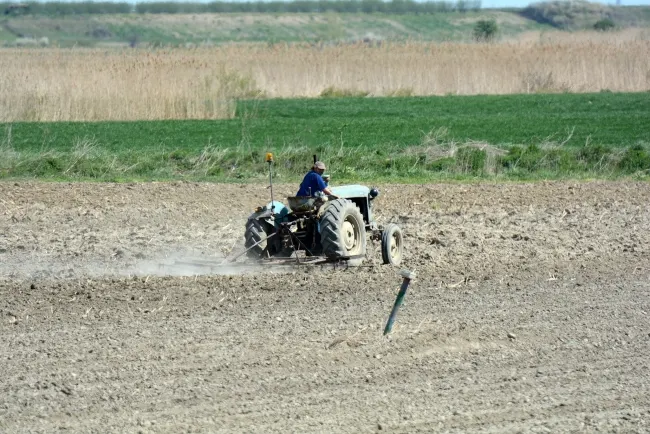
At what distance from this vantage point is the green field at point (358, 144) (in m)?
21.1

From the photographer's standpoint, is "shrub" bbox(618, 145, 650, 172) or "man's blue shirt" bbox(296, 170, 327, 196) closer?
"man's blue shirt" bbox(296, 170, 327, 196)

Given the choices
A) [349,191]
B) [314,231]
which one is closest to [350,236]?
[314,231]

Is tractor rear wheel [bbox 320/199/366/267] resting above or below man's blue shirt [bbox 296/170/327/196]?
below

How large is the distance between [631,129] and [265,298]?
18.5m

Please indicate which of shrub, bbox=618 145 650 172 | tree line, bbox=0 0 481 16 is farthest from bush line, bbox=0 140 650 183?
tree line, bbox=0 0 481 16

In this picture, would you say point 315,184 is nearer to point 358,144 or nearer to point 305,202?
point 305,202

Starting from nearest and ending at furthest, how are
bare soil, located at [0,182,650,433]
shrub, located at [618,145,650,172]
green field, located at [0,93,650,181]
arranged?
bare soil, located at [0,182,650,433], green field, located at [0,93,650,181], shrub, located at [618,145,650,172]

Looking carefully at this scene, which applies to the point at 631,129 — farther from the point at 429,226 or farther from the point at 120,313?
the point at 120,313

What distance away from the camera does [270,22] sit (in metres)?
111

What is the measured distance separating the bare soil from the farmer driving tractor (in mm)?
900

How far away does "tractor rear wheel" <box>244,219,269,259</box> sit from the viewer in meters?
11.7

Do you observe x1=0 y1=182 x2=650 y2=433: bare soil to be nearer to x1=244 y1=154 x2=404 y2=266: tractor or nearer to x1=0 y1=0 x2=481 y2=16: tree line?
x1=244 y1=154 x2=404 y2=266: tractor

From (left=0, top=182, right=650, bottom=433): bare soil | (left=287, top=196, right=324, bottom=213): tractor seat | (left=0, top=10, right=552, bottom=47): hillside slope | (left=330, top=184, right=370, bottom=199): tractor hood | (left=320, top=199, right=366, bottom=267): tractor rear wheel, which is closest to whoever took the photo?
(left=0, top=182, right=650, bottom=433): bare soil

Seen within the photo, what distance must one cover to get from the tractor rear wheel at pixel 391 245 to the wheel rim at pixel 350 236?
35 cm
